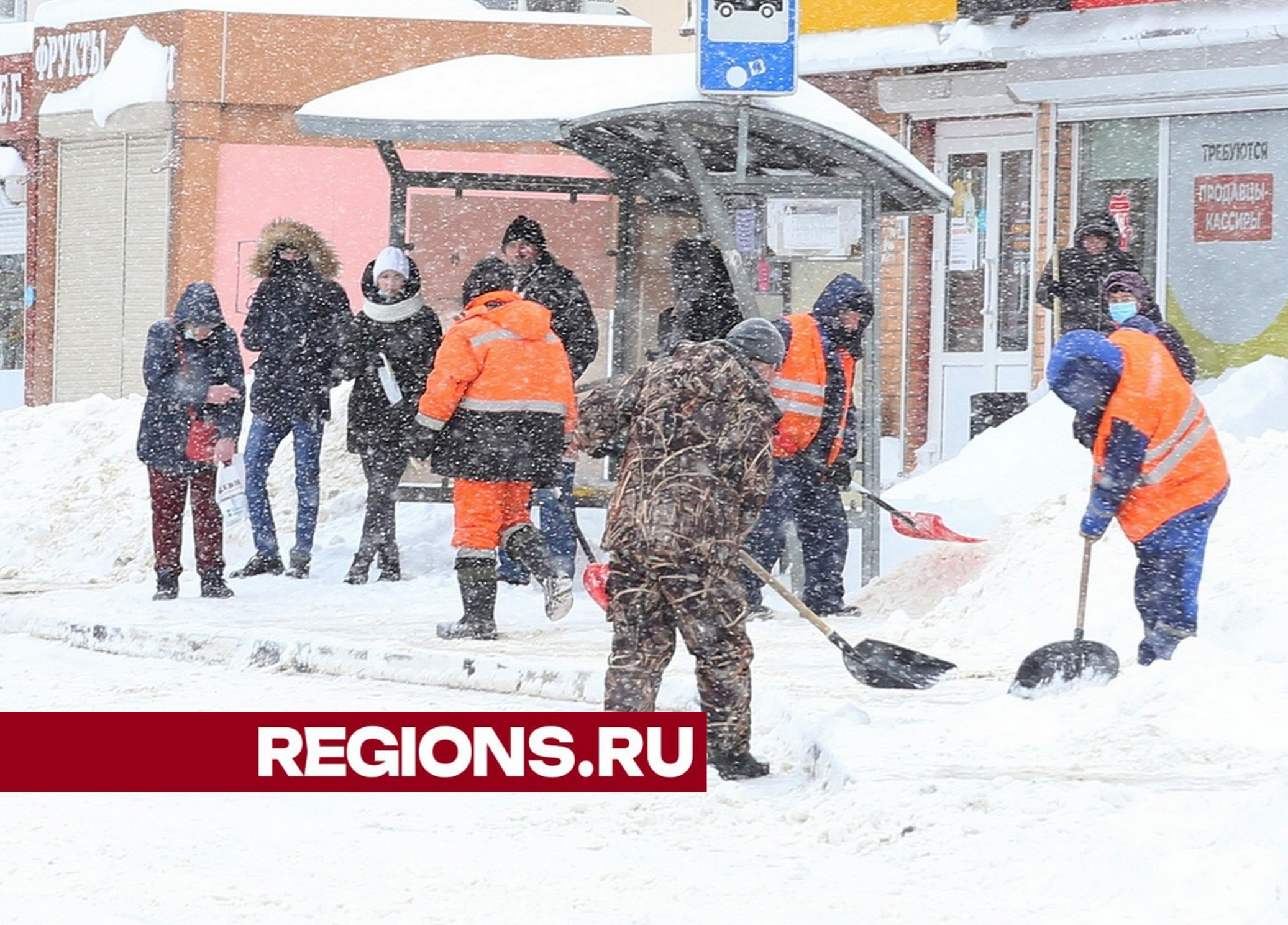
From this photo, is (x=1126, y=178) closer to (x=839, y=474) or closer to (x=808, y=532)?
(x=839, y=474)

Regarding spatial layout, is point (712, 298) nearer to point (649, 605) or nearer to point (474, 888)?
point (649, 605)

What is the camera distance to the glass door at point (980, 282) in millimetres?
18031

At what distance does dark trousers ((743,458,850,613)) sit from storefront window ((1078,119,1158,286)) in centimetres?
595

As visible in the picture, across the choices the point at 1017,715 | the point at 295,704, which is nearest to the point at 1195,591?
the point at 1017,715

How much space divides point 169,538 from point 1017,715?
5.78m

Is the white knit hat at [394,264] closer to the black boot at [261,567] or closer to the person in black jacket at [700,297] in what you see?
the person in black jacket at [700,297]

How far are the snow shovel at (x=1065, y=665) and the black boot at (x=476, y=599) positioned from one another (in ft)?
9.25


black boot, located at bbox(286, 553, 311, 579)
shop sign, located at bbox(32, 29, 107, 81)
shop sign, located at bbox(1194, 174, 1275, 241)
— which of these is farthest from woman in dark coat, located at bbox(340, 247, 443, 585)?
shop sign, located at bbox(32, 29, 107, 81)

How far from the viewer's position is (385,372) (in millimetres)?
12609

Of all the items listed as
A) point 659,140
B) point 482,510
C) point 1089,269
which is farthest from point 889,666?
point 659,140

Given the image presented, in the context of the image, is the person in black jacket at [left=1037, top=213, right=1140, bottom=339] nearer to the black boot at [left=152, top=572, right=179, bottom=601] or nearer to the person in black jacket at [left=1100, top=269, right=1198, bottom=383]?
the person in black jacket at [left=1100, top=269, right=1198, bottom=383]

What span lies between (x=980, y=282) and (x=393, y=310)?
6.91 meters


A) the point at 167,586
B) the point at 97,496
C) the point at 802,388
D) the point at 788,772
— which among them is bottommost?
the point at 788,772

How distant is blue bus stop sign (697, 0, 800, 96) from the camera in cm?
1177
